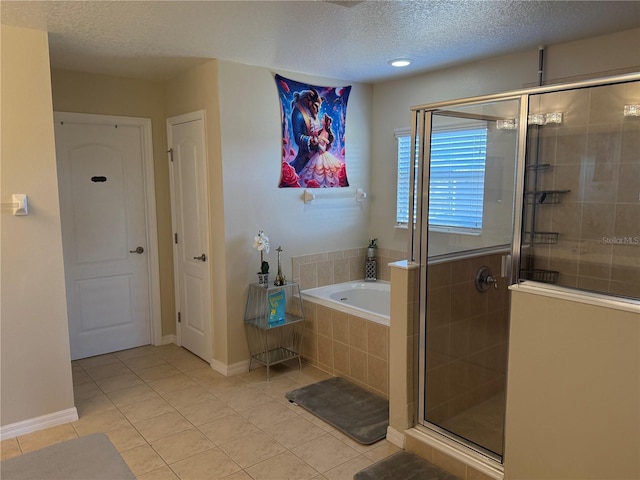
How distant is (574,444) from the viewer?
1.98 metres

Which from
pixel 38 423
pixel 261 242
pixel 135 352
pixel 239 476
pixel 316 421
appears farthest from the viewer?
pixel 135 352

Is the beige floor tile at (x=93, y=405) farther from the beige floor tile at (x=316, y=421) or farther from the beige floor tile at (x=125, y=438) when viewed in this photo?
the beige floor tile at (x=316, y=421)

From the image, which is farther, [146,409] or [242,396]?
[242,396]

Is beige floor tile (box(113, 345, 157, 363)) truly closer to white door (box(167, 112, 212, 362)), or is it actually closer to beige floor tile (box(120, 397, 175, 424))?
white door (box(167, 112, 212, 362))

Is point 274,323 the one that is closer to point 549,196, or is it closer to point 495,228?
point 495,228

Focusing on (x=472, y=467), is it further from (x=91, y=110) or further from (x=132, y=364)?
(x=91, y=110)

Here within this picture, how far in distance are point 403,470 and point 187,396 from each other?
1.70 meters

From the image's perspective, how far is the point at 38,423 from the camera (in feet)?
9.75

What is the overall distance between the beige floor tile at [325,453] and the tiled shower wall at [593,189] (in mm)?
A: 1495

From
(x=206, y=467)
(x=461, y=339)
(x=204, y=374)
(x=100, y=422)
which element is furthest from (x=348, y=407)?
(x=100, y=422)

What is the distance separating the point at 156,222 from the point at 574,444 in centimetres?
370

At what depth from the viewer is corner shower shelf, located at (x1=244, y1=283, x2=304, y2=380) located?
12.4 feet

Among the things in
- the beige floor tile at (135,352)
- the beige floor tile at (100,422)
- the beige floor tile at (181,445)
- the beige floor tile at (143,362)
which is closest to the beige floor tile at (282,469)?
the beige floor tile at (181,445)

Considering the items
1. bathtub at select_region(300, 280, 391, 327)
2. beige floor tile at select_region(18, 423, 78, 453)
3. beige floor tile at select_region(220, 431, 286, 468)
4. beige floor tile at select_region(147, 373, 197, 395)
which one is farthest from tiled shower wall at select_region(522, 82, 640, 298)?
beige floor tile at select_region(18, 423, 78, 453)
